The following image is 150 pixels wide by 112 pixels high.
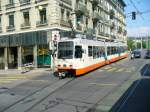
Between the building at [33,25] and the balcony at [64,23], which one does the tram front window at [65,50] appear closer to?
the building at [33,25]

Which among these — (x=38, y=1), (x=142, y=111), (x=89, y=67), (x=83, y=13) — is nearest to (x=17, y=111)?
(x=142, y=111)

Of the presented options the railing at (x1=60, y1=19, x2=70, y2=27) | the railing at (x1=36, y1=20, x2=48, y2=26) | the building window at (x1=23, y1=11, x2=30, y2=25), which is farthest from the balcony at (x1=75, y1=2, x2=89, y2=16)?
the building window at (x1=23, y1=11, x2=30, y2=25)

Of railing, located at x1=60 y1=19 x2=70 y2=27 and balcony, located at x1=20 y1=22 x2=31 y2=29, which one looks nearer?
railing, located at x1=60 y1=19 x2=70 y2=27

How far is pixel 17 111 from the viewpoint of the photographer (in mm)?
12227

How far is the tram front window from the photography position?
22641 millimetres

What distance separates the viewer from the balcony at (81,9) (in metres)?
39.1

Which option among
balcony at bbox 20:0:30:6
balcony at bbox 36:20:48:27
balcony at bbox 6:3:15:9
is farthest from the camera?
balcony at bbox 6:3:15:9

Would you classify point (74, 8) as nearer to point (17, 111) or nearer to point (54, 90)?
point (54, 90)

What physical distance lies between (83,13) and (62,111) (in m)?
31.1

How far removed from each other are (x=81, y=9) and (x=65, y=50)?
63.5ft

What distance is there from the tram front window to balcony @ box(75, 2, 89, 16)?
16330mm

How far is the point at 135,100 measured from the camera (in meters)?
13.6

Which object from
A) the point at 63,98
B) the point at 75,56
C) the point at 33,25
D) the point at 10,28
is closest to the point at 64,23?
the point at 33,25

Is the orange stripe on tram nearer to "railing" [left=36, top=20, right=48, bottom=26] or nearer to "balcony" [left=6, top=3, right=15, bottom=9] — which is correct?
"railing" [left=36, top=20, right=48, bottom=26]
